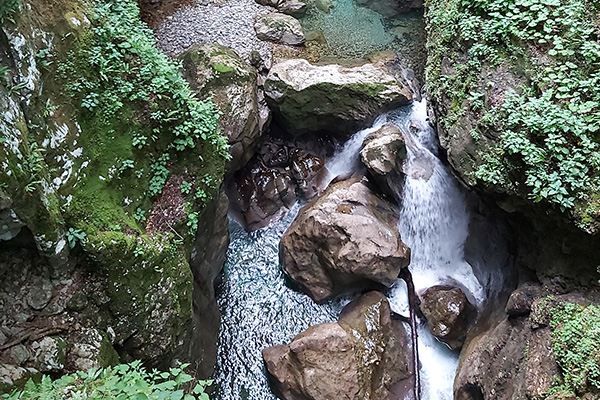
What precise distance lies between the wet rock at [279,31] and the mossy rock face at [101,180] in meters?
5.14

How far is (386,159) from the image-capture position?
27.3 feet

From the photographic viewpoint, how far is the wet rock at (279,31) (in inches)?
425

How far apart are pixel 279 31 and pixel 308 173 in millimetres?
4012

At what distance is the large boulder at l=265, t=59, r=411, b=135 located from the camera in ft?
29.8

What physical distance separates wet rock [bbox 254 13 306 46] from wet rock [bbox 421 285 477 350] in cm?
713

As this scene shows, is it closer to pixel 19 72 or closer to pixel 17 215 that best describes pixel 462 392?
pixel 17 215

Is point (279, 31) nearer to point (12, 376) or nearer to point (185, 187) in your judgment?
point (185, 187)

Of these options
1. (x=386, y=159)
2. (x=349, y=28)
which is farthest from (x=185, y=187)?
(x=349, y=28)

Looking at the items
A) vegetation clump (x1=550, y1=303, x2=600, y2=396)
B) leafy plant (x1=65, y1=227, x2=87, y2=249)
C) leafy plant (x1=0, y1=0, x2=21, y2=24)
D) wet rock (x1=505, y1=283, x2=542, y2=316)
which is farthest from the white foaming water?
leafy plant (x1=0, y1=0, x2=21, y2=24)

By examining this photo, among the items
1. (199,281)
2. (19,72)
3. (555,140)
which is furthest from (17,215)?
(555,140)

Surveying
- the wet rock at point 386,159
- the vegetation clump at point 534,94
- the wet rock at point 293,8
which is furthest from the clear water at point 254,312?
the wet rock at point 293,8

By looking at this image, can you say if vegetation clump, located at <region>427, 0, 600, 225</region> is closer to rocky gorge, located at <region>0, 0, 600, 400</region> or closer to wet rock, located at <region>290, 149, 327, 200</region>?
rocky gorge, located at <region>0, 0, 600, 400</region>

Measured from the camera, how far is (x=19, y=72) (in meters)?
4.18

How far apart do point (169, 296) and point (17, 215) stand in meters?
2.06
